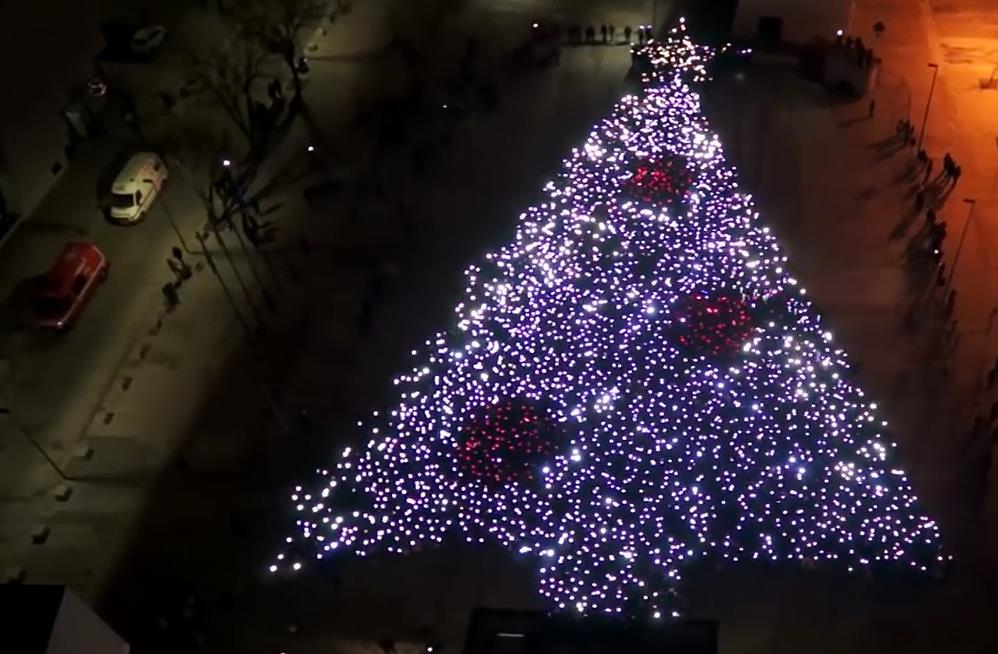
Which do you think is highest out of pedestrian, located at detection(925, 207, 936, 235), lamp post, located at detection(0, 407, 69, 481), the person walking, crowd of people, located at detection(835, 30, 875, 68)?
crowd of people, located at detection(835, 30, 875, 68)

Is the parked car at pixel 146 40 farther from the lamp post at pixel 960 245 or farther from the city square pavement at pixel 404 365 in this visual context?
the lamp post at pixel 960 245

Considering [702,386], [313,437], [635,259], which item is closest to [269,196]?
[313,437]

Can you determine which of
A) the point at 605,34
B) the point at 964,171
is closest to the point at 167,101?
the point at 605,34

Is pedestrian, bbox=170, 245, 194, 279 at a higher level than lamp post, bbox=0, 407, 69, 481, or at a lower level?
higher

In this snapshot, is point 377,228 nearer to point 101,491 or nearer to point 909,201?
point 101,491

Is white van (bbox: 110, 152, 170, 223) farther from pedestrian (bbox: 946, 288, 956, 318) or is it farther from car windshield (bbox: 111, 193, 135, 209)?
pedestrian (bbox: 946, 288, 956, 318)

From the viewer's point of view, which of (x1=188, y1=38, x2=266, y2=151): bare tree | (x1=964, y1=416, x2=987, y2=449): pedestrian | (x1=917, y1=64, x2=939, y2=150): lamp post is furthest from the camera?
(x1=188, y1=38, x2=266, y2=151): bare tree

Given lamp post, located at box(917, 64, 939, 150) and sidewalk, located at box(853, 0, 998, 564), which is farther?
lamp post, located at box(917, 64, 939, 150)

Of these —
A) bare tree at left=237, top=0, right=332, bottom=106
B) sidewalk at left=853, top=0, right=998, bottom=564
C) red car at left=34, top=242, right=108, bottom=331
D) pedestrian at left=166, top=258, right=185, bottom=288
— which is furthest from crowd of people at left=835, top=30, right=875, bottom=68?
red car at left=34, top=242, right=108, bottom=331
